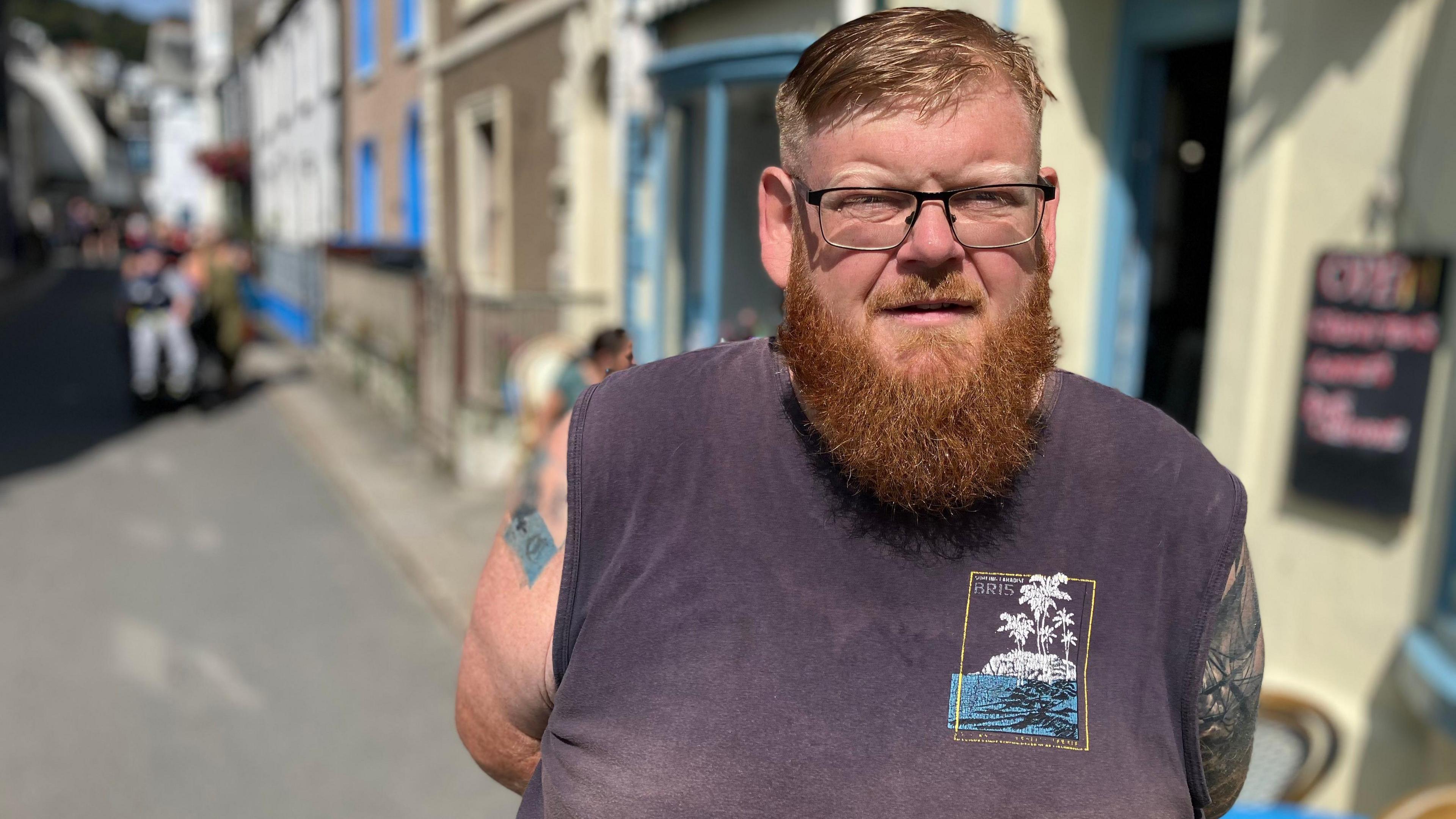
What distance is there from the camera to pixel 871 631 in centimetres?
134

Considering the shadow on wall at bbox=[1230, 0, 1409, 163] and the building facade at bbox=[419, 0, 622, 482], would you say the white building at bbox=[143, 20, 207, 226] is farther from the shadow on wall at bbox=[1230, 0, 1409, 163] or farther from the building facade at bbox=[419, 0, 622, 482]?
the shadow on wall at bbox=[1230, 0, 1409, 163]

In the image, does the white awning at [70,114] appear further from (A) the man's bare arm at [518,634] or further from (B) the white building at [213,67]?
(A) the man's bare arm at [518,634]

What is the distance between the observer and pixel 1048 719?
133 centimetres

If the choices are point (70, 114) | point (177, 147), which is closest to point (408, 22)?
point (177, 147)

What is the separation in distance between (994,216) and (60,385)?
1350 centimetres

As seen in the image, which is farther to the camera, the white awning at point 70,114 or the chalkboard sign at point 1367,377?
the white awning at point 70,114

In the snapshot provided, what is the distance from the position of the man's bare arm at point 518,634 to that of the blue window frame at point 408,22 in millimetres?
13257

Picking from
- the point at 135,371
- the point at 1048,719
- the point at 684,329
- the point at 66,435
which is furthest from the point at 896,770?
the point at 135,371

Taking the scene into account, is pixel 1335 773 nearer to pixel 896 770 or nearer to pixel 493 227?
pixel 896 770

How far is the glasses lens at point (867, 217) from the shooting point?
1372 millimetres

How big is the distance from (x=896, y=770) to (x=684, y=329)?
6215 mm

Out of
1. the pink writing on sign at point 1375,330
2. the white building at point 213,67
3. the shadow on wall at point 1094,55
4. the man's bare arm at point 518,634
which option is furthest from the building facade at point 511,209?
the white building at point 213,67


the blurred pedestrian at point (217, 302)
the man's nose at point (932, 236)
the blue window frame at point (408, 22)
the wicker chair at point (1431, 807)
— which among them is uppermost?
the blue window frame at point (408, 22)

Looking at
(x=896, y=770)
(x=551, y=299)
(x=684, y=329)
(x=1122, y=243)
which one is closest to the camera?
(x=896, y=770)
